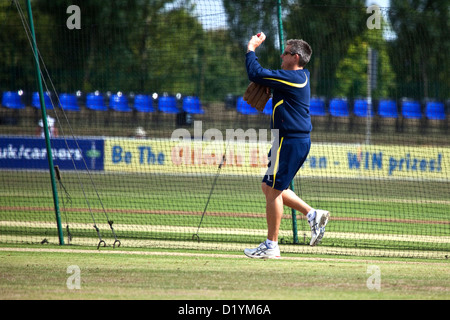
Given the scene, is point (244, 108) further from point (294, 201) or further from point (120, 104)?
point (294, 201)

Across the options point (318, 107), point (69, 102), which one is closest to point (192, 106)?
point (69, 102)

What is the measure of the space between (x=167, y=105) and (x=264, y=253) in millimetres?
18819

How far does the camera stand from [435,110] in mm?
26672

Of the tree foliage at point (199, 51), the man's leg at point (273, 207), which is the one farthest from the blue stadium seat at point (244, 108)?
the man's leg at point (273, 207)

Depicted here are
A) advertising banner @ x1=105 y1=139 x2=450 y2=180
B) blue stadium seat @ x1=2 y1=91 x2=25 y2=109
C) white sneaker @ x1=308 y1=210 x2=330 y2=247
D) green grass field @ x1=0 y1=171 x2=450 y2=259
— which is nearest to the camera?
white sneaker @ x1=308 y1=210 x2=330 y2=247

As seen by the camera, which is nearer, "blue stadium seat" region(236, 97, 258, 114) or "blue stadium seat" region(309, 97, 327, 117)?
"blue stadium seat" region(236, 97, 258, 114)

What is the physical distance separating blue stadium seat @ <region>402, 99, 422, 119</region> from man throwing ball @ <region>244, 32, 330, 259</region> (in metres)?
19.0

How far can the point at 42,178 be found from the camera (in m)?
22.1

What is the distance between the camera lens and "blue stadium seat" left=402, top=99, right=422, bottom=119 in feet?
87.0

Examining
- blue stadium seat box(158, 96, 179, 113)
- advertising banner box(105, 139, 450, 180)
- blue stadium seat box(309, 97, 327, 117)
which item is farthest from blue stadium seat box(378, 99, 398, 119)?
blue stadium seat box(158, 96, 179, 113)

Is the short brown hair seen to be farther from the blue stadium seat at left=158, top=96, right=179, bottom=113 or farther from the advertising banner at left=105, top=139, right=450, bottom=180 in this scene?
the blue stadium seat at left=158, top=96, right=179, bottom=113

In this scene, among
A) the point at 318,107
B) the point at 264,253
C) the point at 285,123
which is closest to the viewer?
the point at 285,123

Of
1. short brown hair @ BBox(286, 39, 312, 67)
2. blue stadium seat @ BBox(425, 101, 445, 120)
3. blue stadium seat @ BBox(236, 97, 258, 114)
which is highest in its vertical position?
short brown hair @ BBox(286, 39, 312, 67)
